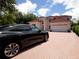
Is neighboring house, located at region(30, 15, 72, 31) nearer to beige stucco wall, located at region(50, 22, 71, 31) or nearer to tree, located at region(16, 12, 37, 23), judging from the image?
beige stucco wall, located at region(50, 22, 71, 31)

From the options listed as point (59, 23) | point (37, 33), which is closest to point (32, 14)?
point (59, 23)

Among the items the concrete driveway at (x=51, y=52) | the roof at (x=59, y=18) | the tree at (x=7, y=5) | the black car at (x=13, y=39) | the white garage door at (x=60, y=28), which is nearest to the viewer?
the black car at (x=13, y=39)

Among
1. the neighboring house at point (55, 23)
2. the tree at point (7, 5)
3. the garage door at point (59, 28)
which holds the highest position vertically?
the tree at point (7, 5)

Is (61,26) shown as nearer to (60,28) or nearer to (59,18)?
(60,28)

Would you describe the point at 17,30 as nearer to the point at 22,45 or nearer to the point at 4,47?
the point at 22,45

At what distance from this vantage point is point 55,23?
38469mm

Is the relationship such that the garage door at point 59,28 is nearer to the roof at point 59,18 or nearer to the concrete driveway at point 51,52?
the roof at point 59,18

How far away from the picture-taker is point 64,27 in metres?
37.1

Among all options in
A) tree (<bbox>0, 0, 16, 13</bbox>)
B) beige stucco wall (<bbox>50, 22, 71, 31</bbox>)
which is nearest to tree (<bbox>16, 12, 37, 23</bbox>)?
beige stucco wall (<bbox>50, 22, 71, 31</bbox>)

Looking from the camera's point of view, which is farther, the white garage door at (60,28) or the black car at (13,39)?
the white garage door at (60,28)

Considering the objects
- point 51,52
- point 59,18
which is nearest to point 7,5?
point 59,18

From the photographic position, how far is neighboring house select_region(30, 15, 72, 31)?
37188mm

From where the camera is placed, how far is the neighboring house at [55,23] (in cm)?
3719

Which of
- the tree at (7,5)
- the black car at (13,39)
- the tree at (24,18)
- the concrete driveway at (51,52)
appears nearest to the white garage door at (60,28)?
the tree at (7,5)
